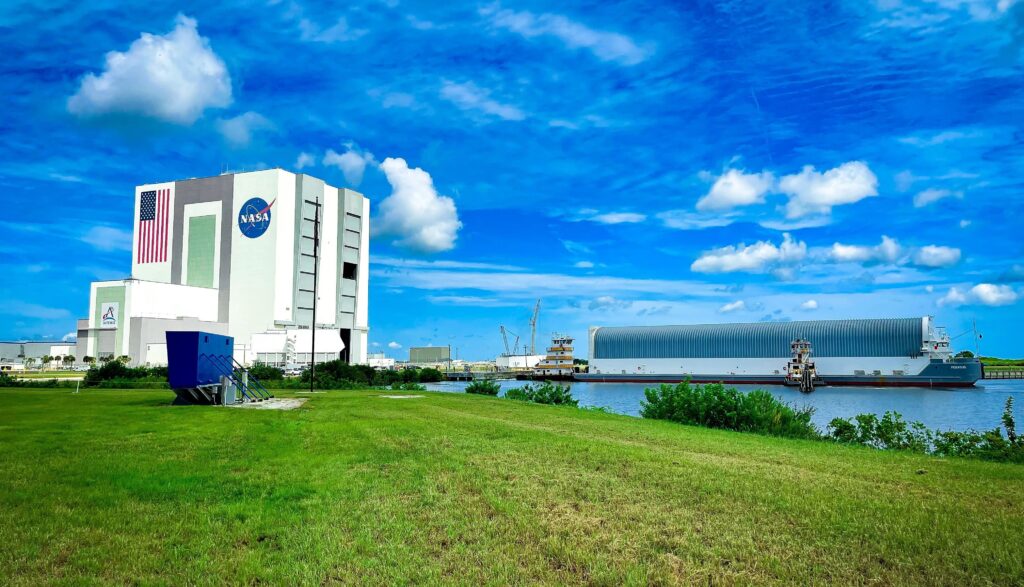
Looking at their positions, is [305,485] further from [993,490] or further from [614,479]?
[993,490]

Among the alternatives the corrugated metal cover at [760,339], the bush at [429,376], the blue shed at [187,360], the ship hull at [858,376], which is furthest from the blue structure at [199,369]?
the corrugated metal cover at [760,339]

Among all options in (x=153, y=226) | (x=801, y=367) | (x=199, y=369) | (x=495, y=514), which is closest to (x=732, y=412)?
(x=495, y=514)

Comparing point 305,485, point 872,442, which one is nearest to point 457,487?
point 305,485

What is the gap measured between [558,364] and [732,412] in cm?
10247

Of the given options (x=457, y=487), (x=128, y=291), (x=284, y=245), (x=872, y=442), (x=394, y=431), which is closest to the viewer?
(x=457, y=487)

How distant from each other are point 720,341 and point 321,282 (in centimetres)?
6553

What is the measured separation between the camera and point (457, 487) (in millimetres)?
8602

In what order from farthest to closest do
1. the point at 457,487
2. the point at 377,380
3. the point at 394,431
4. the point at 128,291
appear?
the point at 128,291
the point at 377,380
the point at 394,431
the point at 457,487

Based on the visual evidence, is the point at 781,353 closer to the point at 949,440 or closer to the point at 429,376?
the point at 429,376

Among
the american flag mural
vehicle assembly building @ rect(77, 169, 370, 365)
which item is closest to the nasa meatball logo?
vehicle assembly building @ rect(77, 169, 370, 365)

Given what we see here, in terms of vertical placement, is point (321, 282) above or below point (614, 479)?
above

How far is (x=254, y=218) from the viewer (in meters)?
94.8

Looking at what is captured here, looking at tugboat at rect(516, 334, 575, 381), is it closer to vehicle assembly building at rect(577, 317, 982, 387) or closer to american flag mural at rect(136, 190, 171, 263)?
vehicle assembly building at rect(577, 317, 982, 387)

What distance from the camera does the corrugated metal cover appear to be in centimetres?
9371
